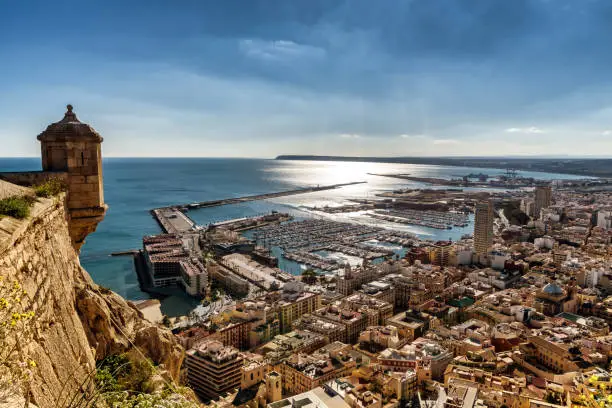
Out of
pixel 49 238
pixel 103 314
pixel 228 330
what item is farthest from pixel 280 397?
pixel 49 238

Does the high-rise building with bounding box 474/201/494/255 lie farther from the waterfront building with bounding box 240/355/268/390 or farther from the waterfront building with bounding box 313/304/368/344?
the waterfront building with bounding box 240/355/268/390

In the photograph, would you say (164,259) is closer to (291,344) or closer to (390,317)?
(291,344)

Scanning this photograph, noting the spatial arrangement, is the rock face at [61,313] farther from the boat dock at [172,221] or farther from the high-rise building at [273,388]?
the boat dock at [172,221]

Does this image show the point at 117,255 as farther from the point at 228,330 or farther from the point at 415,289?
the point at 415,289

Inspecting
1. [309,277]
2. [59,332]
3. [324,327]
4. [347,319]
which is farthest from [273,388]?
[309,277]

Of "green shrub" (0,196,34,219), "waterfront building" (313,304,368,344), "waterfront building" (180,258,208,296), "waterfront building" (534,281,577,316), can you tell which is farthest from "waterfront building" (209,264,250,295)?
"green shrub" (0,196,34,219)
